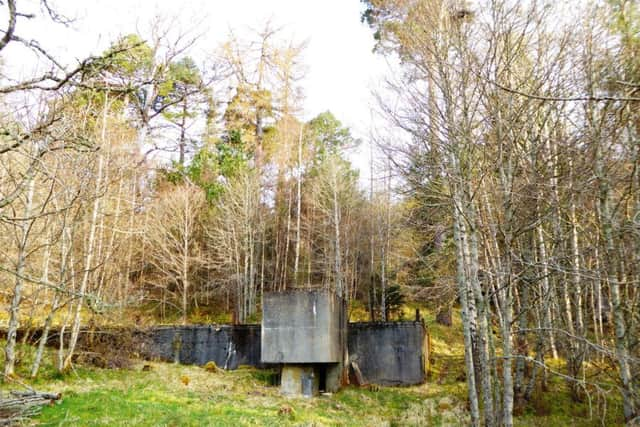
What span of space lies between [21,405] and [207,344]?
25.8ft

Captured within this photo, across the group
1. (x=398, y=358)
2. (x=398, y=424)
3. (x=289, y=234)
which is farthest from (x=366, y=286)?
(x=398, y=424)

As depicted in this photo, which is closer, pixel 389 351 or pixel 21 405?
pixel 21 405

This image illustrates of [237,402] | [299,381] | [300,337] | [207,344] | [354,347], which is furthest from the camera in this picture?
[207,344]

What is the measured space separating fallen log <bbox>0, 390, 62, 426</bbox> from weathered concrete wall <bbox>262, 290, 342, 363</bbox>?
17.1 feet

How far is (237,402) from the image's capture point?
9.99 metres

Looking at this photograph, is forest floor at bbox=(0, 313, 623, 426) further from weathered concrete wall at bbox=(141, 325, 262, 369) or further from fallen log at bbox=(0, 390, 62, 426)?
weathered concrete wall at bbox=(141, 325, 262, 369)

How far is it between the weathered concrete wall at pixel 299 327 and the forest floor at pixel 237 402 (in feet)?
3.38

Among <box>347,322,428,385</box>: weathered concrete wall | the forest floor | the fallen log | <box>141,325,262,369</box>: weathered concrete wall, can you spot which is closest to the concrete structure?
the forest floor

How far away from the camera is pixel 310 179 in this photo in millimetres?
22578

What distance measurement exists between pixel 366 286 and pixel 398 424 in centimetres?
1176

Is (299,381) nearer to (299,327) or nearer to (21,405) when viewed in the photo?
(299,327)

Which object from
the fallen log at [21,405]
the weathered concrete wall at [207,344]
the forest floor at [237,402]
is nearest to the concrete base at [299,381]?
the forest floor at [237,402]

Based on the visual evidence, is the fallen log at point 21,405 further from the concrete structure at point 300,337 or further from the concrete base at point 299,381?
the concrete base at point 299,381

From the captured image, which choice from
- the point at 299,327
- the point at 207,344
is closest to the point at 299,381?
the point at 299,327
